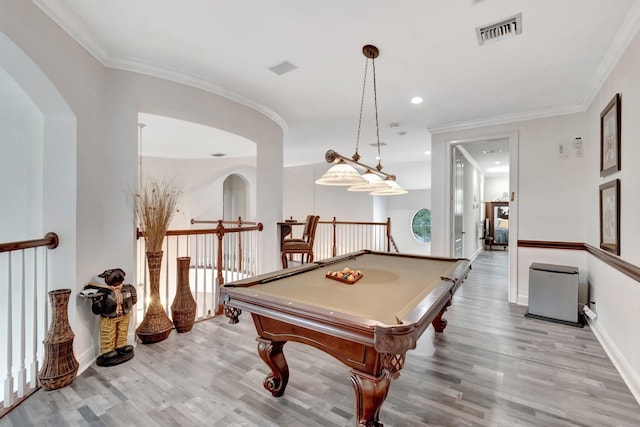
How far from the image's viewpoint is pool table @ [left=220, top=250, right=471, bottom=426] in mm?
1275

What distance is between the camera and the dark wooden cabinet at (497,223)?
9.39 m

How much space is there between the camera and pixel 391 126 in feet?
15.3

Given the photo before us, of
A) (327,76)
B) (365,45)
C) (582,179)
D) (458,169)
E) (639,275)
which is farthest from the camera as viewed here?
(458,169)

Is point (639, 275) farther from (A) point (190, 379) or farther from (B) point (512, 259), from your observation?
(A) point (190, 379)

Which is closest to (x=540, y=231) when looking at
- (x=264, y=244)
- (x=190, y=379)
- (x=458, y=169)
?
(x=458, y=169)

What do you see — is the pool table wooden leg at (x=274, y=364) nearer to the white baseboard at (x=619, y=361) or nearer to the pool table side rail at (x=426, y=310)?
the pool table side rail at (x=426, y=310)

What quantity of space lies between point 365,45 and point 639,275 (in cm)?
A: 262

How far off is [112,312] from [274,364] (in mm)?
1497

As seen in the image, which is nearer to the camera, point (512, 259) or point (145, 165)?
point (512, 259)

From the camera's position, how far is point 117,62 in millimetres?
2619

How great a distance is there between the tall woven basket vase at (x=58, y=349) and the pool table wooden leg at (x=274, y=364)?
1.45 metres

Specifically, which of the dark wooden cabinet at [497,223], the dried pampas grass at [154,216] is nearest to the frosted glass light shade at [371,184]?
the dried pampas grass at [154,216]

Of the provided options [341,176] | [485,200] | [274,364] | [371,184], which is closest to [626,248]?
[371,184]

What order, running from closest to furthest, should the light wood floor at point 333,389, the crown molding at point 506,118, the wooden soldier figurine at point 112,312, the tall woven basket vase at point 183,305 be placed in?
the light wood floor at point 333,389, the wooden soldier figurine at point 112,312, the tall woven basket vase at point 183,305, the crown molding at point 506,118
